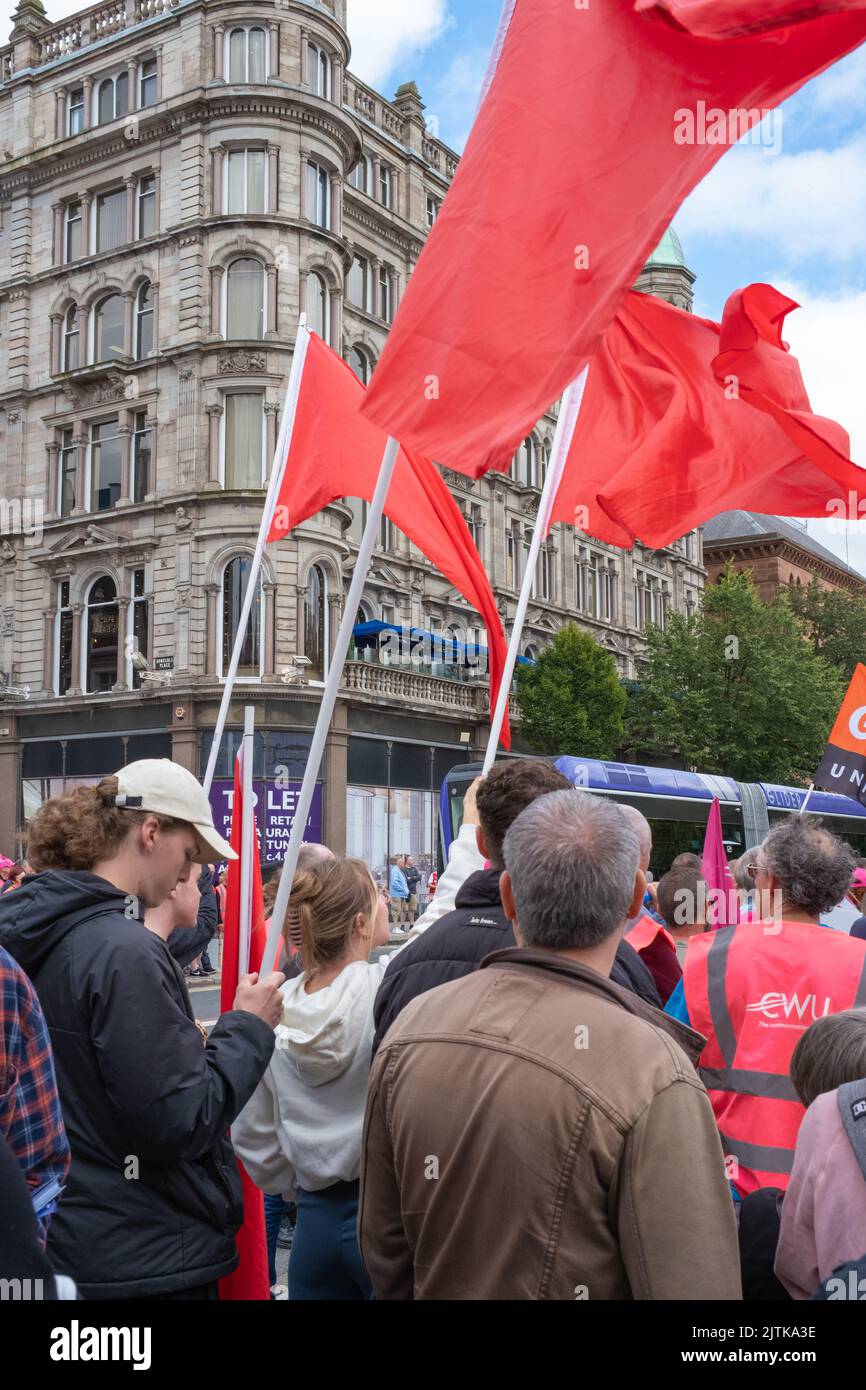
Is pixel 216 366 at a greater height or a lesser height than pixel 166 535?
greater

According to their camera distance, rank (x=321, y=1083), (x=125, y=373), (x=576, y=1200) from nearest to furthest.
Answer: (x=576, y=1200)
(x=321, y=1083)
(x=125, y=373)

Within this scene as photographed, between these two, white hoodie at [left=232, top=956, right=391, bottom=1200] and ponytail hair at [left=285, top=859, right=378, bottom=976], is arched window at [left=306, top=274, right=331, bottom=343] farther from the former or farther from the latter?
white hoodie at [left=232, top=956, right=391, bottom=1200]

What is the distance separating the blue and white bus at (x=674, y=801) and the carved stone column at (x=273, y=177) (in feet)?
51.0

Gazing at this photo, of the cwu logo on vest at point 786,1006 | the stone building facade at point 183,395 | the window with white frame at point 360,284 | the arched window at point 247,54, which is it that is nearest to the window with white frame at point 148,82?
the stone building facade at point 183,395

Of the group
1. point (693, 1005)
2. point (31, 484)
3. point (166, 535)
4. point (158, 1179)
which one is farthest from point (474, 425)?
point (31, 484)

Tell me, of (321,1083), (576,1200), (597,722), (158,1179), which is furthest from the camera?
(597,722)

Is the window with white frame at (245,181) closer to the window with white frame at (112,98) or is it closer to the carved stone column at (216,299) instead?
the carved stone column at (216,299)

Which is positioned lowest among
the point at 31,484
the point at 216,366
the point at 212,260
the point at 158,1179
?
the point at 158,1179

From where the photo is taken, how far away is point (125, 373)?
3247 centimetres

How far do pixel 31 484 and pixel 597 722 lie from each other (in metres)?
18.2

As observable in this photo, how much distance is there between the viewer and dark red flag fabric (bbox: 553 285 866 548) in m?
5.73

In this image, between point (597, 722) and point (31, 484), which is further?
point (597, 722)

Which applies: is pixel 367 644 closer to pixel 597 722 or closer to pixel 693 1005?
pixel 597 722

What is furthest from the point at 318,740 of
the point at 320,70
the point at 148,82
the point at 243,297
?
the point at 148,82
